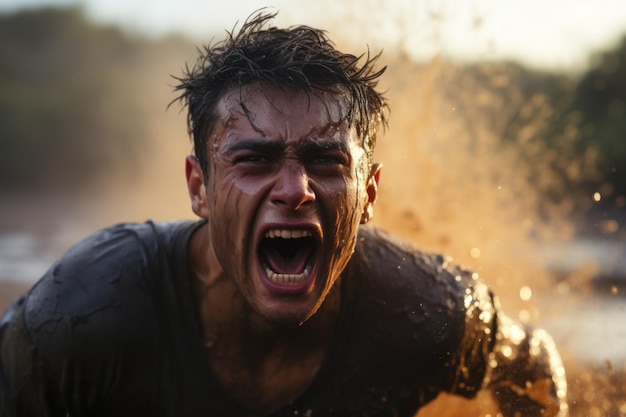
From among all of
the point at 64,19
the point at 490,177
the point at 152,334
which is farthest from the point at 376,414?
the point at 64,19

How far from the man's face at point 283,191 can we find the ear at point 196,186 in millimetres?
190

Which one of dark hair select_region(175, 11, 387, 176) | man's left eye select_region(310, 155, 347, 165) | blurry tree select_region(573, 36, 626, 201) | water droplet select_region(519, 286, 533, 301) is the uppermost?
blurry tree select_region(573, 36, 626, 201)

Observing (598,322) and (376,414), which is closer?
(376,414)

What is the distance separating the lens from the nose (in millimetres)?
2814

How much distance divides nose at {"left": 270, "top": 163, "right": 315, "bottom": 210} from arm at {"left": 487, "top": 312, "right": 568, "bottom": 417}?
1353 mm

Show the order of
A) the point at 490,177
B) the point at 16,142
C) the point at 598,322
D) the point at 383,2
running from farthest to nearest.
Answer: the point at 16,142, the point at 490,177, the point at 598,322, the point at 383,2

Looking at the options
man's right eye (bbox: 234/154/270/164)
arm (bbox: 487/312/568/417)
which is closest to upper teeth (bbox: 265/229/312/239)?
man's right eye (bbox: 234/154/270/164)

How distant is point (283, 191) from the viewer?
2830mm

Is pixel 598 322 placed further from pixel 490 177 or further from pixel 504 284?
pixel 490 177

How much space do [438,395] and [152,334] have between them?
1.18m

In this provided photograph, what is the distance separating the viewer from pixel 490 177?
8992 mm

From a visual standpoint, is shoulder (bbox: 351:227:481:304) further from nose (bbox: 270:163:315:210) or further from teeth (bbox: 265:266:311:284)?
nose (bbox: 270:163:315:210)

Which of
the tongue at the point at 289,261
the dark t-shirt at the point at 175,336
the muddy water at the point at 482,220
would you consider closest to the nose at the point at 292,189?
the tongue at the point at 289,261

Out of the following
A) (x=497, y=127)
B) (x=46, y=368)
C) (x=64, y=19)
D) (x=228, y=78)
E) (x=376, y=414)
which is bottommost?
(x=376, y=414)
